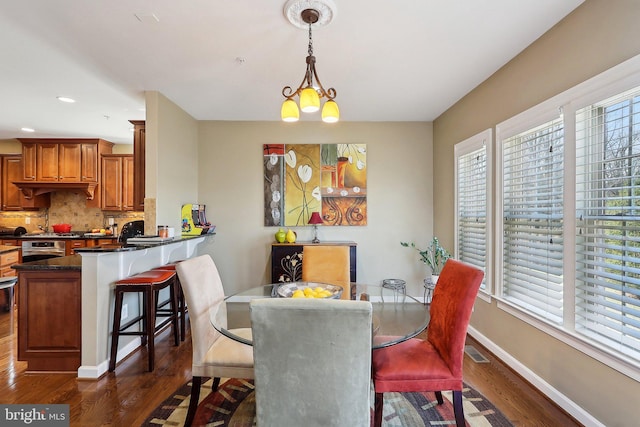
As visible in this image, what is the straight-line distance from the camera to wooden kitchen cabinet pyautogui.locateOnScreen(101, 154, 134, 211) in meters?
5.18

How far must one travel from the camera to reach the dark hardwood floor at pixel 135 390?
1.89 metres

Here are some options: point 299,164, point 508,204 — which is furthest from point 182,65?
point 508,204

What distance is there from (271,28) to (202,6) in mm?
462

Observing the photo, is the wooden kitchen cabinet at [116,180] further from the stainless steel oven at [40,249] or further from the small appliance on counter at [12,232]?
the small appliance on counter at [12,232]

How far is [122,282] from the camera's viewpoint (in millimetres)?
2443

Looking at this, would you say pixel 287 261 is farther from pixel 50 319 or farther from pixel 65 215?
pixel 65 215

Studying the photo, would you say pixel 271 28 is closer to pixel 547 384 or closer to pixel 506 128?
pixel 506 128

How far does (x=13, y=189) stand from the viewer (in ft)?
17.1

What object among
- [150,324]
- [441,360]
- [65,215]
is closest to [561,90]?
[441,360]

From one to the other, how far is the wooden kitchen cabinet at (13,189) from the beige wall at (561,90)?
23.5ft

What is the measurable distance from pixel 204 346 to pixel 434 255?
3.20 m

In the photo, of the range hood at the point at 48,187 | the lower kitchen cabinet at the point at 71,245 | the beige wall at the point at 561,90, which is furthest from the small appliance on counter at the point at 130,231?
the beige wall at the point at 561,90

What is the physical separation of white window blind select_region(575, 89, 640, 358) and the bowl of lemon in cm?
156

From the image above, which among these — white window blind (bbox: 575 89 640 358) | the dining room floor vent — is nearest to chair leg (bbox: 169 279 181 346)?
the dining room floor vent
